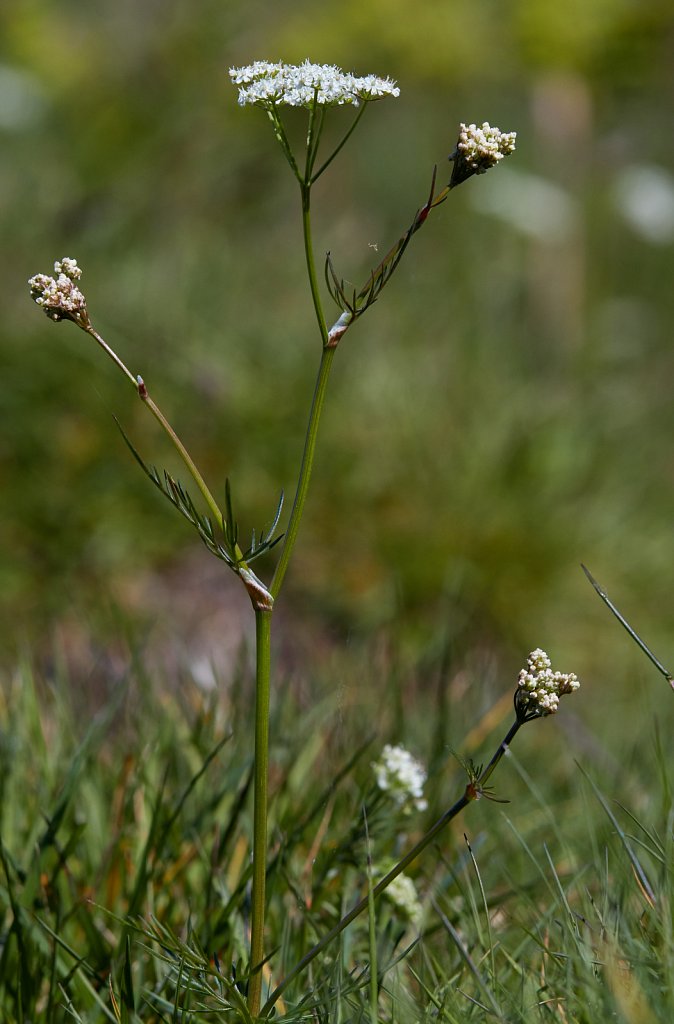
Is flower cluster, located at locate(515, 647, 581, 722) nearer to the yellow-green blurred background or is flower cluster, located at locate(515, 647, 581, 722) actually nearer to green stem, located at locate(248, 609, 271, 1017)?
green stem, located at locate(248, 609, 271, 1017)

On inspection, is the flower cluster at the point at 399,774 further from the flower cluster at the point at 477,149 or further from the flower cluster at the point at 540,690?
the flower cluster at the point at 477,149

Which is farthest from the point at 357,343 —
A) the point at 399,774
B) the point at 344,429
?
the point at 399,774

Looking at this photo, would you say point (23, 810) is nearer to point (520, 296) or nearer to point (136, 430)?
point (136, 430)

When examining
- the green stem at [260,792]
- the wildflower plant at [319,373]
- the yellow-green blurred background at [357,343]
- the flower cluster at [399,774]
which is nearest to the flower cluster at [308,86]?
the wildflower plant at [319,373]

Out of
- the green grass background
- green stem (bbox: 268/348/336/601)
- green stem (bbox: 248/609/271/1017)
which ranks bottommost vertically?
green stem (bbox: 248/609/271/1017)

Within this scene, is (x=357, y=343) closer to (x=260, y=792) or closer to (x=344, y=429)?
(x=344, y=429)

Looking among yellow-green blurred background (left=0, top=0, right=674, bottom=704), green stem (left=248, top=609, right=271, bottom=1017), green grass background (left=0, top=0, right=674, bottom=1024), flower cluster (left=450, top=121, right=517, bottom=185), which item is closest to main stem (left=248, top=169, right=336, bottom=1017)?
green stem (left=248, top=609, right=271, bottom=1017)

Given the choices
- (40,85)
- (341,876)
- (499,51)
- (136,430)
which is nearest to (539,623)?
(136,430)
